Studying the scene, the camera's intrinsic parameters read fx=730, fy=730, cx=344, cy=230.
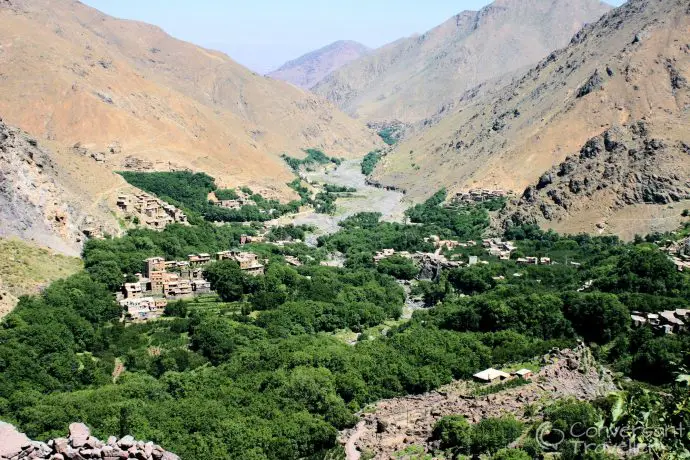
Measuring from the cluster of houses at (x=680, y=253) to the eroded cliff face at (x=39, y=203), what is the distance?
148 ft

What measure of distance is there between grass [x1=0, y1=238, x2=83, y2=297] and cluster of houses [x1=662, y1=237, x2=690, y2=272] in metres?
43.3

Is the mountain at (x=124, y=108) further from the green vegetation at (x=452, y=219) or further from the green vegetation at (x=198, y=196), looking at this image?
the green vegetation at (x=452, y=219)

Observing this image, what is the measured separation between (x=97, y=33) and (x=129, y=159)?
76192 millimetres

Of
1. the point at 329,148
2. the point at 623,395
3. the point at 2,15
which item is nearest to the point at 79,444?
the point at 623,395

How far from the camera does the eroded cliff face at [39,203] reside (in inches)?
2094

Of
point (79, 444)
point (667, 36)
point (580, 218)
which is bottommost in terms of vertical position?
point (580, 218)

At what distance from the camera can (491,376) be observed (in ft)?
99.9

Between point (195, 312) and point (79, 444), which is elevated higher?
point (79, 444)

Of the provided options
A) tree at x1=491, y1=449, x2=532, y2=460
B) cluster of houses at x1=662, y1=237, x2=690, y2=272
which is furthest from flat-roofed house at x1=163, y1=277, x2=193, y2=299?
tree at x1=491, y1=449, x2=532, y2=460

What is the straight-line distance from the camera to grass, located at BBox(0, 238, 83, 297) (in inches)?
1753

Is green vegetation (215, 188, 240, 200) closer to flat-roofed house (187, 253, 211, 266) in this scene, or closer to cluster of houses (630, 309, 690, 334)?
flat-roofed house (187, 253, 211, 266)

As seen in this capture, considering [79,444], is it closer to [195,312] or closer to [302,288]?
[195,312]

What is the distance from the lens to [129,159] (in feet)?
307

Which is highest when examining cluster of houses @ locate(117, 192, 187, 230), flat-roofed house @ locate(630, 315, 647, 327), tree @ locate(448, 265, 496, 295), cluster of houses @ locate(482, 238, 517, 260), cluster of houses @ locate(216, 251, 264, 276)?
cluster of houses @ locate(117, 192, 187, 230)
